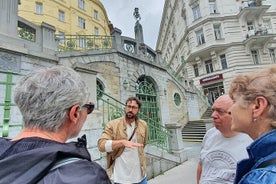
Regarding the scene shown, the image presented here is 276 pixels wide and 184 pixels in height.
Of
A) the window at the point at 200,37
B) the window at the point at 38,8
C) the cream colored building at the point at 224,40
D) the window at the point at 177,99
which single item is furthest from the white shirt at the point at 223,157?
the window at the point at 38,8

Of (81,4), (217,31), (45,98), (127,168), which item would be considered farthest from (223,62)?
(45,98)

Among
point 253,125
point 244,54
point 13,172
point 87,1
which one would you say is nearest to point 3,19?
point 13,172

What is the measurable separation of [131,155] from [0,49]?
4.20m

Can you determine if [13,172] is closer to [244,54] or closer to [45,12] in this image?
[244,54]

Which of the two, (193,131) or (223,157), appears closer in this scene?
(223,157)

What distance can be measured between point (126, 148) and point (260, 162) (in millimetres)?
2091

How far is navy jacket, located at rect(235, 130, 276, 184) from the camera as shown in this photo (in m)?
0.75

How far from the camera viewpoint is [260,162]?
85 centimetres

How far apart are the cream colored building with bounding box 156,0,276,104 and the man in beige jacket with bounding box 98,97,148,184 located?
20.2m

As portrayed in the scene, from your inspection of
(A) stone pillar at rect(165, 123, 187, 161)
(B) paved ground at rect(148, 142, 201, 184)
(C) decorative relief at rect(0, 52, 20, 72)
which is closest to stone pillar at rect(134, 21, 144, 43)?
(A) stone pillar at rect(165, 123, 187, 161)

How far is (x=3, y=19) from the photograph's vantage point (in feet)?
17.6

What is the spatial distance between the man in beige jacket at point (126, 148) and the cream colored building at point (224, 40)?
66.1ft

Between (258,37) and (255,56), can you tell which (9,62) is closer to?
(258,37)

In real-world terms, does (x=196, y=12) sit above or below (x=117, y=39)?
above
